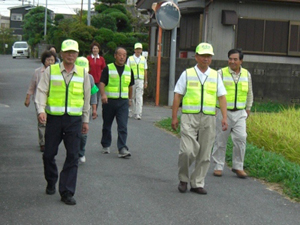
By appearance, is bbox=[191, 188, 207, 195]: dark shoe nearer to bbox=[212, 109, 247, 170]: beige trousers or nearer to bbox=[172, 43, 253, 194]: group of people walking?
bbox=[172, 43, 253, 194]: group of people walking

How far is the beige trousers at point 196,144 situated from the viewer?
317 inches

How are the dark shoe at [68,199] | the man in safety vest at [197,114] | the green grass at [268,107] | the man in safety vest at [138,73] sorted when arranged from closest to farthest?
the dark shoe at [68,199] → the man in safety vest at [197,114] → the man in safety vest at [138,73] → the green grass at [268,107]

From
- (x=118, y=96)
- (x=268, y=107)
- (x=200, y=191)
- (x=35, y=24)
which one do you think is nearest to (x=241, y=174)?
(x=200, y=191)

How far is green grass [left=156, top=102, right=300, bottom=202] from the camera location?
8.91 metres

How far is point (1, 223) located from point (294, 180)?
425cm

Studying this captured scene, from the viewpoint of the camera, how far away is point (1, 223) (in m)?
6.46

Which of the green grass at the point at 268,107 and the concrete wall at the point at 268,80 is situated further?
the concrete wall at the point at 268,80

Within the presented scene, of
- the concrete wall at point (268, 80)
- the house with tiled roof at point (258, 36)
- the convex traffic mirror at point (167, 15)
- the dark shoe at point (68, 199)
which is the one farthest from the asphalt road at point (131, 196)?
the house with tiled roof at point (258, 36)

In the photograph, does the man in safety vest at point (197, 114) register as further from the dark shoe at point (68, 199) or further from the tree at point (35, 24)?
the tree at point (35, 24)

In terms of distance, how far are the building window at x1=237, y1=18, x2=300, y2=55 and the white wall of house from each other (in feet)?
0.58

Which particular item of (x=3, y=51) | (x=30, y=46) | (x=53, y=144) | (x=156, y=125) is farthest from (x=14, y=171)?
(x=3, y=51)

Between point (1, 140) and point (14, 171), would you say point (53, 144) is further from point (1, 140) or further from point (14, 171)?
point (1, 140)

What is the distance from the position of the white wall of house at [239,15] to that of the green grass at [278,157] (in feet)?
23.8

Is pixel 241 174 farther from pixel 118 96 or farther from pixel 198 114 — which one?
pixel 118 96
